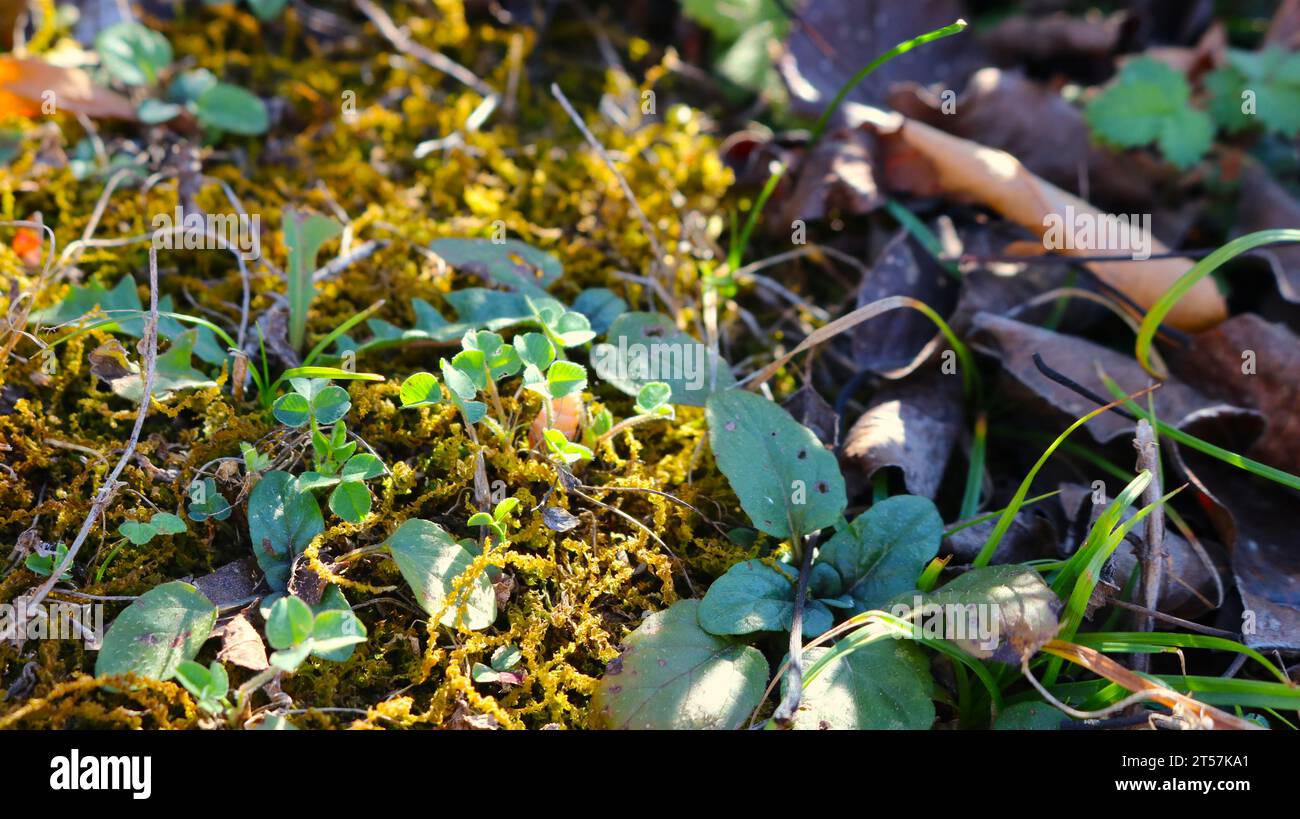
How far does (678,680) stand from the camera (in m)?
1.70

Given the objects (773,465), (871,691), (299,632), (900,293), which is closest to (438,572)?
(299,632)

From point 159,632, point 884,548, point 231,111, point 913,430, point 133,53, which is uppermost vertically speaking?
point 133,53

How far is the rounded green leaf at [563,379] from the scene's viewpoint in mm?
1842

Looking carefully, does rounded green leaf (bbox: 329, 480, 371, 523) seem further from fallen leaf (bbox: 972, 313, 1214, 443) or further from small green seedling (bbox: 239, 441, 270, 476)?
fallen leaf (bbox: 972, 313, 1214, 443)

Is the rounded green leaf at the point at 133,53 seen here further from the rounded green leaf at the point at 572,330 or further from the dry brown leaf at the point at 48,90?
the rounded green leaf at the point at 572,330

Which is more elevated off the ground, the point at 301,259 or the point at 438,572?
the point at 301,259

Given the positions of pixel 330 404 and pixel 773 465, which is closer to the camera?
pixel 330 404

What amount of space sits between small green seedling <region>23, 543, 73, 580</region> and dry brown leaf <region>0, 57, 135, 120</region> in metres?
1.41

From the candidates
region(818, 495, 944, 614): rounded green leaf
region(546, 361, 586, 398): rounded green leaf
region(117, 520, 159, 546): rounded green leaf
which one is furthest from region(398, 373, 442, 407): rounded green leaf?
region(818, 495, 944, 614): rounded green leaf

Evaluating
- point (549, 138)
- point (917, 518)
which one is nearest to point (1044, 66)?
point (549, 138)

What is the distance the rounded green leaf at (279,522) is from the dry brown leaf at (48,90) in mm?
1413

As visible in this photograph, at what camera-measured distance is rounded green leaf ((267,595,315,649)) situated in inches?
60.3

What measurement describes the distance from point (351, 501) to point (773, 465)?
0.82 metres

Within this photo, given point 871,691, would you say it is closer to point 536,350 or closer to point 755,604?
point 755,604
